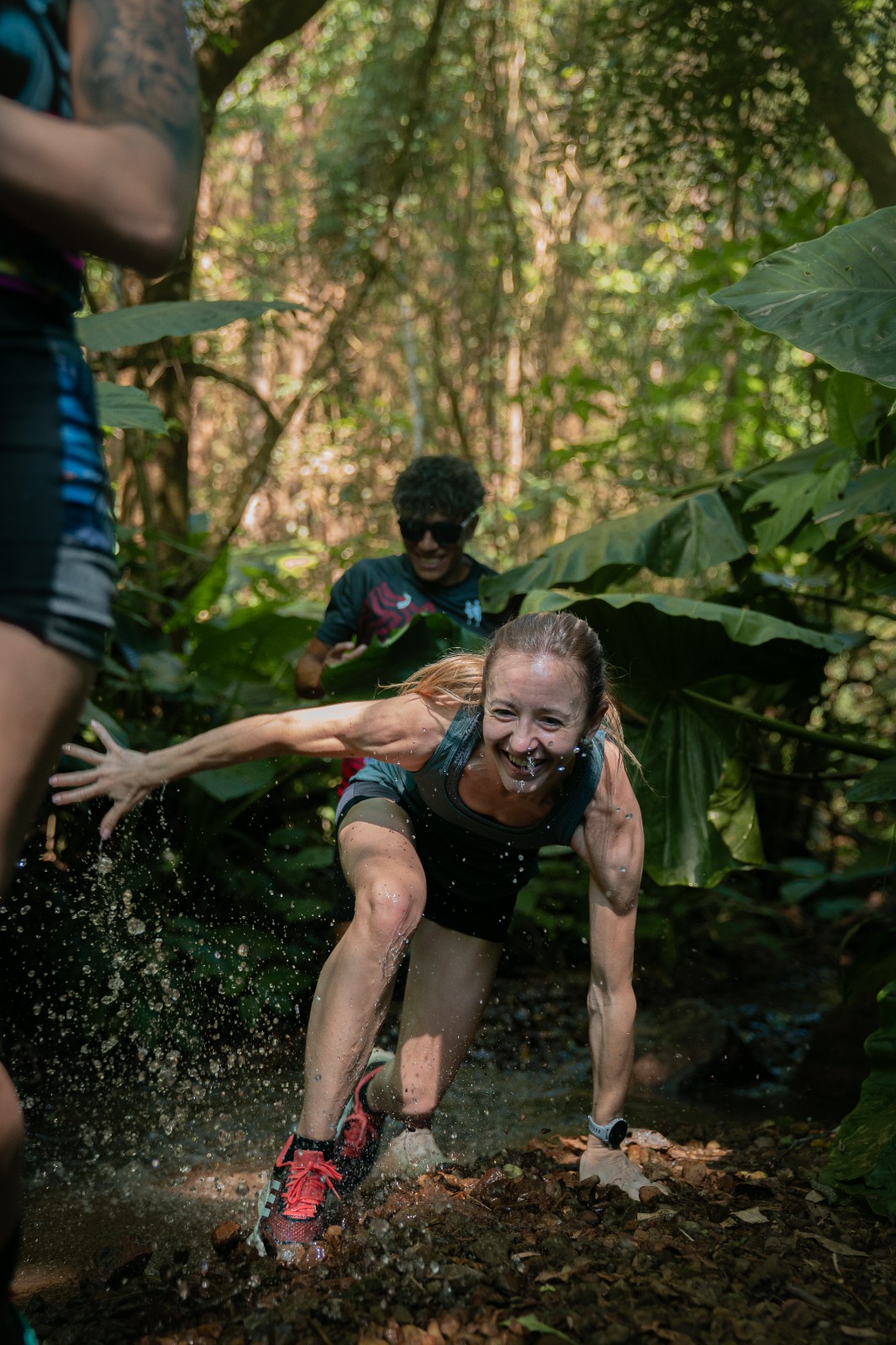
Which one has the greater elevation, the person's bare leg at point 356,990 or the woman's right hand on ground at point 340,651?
the woman's right hand on ground at point 340,651

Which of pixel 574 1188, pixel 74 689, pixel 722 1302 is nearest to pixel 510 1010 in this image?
pixel 574 1188

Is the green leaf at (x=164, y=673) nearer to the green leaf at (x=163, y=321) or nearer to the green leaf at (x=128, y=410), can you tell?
the green leaf at (x=128, y=410)

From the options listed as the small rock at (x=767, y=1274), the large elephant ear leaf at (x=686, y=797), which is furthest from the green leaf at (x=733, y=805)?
the small rock at (x=767, y=1274)

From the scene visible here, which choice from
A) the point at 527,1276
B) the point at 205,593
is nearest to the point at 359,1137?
the point at 527,1276

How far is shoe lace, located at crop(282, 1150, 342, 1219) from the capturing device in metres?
2.35

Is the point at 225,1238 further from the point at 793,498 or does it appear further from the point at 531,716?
the point at 793,498

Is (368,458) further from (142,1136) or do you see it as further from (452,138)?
(142,1136)

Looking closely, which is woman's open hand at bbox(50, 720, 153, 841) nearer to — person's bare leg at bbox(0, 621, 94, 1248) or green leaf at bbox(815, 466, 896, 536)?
person's bare leg at bbox(0, 621, 94, 1248)

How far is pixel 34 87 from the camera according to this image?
1290 mm

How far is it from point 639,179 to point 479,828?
431 centimetres

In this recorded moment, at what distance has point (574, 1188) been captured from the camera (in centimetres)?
270

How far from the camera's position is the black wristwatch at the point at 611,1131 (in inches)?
106

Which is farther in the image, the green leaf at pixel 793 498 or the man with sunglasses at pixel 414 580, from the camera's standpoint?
the man with sunglasses at pixel 414 580

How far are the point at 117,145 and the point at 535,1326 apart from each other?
69.4 inches
